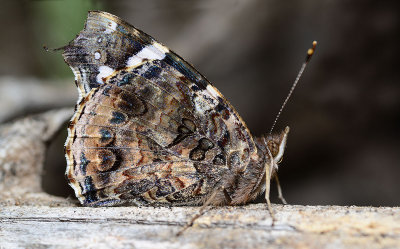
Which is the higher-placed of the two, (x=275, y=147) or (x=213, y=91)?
(x=213, y=91)

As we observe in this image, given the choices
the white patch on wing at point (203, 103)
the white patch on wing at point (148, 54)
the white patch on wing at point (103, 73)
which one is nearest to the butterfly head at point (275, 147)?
the white patch on wing at point (203, 103)

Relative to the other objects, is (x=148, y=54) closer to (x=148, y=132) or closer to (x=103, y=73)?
(x=103, y=73)

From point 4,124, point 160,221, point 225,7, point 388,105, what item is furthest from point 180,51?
point 160,221

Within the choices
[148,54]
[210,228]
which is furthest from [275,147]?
[148,54]

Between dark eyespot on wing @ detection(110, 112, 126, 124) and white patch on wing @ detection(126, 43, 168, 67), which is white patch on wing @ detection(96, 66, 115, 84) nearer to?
white patch on wing @ detection(126, 43, 168, 67)

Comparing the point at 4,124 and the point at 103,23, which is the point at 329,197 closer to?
the point at 103,23

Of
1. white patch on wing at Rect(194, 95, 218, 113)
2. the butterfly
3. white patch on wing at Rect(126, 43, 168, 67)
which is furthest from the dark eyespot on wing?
white patch on wing at Rect(194, 95, 218, 113)
